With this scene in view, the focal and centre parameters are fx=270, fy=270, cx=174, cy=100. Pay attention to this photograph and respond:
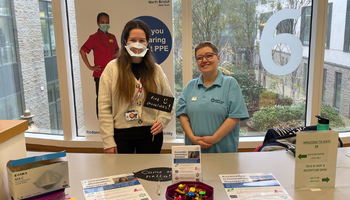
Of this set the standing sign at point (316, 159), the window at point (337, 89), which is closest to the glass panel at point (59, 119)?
the standing sign at point (316, 159)

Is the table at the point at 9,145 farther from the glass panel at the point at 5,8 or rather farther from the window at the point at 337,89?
the window at the point at 337,89

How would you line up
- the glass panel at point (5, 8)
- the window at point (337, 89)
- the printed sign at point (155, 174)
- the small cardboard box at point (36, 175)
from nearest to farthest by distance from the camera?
the small cardboard box at point (36, 175) → the printed sign at point (155, 174) → the window at point (337, 89) → the glass panel at point (5, 8)

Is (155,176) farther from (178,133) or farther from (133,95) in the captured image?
(178,133)

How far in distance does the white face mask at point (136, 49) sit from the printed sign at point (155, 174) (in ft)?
2.69

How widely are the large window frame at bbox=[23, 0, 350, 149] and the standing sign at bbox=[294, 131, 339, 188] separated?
2318 mm

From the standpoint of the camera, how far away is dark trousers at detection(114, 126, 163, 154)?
1.92 meters

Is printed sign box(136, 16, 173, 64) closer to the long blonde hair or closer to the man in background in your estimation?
the man in background

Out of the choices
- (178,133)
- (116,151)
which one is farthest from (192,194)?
(178,133)

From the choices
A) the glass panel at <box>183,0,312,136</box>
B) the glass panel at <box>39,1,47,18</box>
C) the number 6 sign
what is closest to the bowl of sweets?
the glass panel at <box>183,0,312,136</box>

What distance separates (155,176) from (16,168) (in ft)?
2.22

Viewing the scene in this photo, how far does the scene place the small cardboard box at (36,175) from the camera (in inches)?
41.9

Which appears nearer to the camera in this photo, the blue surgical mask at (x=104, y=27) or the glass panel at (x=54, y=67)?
the blue surgical mask at (x=104, y=27)

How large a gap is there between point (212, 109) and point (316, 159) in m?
0.75

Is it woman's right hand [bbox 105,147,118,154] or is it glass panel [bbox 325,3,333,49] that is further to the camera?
glass panel [bbox 325,3,333,49]
